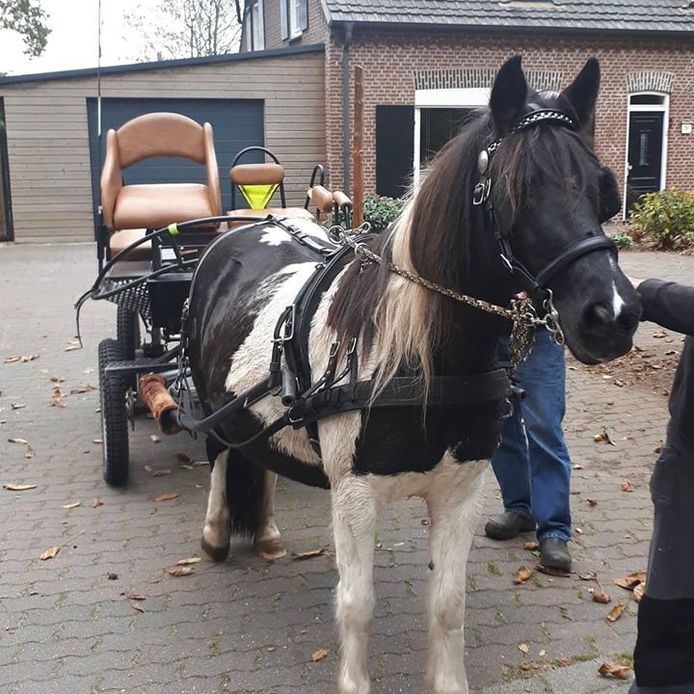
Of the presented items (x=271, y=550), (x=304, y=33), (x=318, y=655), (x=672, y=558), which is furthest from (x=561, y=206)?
(x=304, y=33)

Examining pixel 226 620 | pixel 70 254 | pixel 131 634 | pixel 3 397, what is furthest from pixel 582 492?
pixel 70 254

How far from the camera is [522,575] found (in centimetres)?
389

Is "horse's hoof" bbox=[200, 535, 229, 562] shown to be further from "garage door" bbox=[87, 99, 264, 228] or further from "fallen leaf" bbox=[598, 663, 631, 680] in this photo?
"garage door" bbox=[87, 99, 264, 228]

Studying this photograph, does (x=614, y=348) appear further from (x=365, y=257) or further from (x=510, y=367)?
(x=365, y=257)

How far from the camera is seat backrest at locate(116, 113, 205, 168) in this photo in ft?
18.9

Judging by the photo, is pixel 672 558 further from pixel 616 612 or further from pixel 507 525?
pixel 507 525

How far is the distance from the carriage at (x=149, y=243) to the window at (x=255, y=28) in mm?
21419

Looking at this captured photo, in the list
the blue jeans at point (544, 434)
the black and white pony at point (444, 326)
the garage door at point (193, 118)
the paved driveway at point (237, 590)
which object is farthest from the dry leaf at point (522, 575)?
the garage door at point (193, 118)

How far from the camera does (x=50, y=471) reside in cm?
547

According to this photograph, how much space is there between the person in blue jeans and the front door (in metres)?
16.9

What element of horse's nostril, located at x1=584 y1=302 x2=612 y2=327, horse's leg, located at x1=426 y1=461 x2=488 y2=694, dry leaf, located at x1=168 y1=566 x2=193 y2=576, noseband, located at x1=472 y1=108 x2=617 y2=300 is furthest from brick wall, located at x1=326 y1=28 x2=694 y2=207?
horse's nostril, located at x1=584 y1=302 x2=612 y2=327

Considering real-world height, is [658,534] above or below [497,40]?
below

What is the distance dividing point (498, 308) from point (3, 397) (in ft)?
20.3

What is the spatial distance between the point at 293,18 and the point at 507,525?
781 inches
